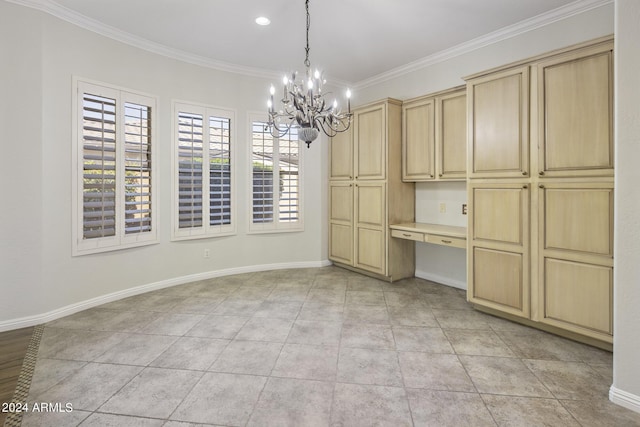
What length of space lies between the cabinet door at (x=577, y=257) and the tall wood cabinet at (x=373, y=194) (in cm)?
186

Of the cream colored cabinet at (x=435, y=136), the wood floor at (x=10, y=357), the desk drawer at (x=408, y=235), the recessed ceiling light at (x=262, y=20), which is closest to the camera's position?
the wood floor at (x=10, y=357)

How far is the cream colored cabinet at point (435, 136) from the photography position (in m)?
3.88

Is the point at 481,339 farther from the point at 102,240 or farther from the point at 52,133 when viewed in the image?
the point at 52,133

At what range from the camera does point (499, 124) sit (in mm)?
3146

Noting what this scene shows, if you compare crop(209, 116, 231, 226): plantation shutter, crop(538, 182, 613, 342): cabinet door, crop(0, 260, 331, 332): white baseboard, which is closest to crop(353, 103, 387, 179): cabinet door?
crop(0, 260, 331, 332): white baseboard

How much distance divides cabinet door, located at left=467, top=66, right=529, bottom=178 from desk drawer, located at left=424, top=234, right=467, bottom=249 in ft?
2.41

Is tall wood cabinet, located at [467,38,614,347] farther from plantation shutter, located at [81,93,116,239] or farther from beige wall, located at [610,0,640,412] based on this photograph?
plantation shutter, located at [81,93,116,239]

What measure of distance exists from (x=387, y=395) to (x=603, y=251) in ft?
6.51

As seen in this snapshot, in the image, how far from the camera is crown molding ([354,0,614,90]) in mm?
3090

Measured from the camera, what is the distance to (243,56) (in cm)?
434

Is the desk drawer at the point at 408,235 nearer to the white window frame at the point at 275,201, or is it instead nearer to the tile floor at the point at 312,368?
the tile floor at the point at 312,368

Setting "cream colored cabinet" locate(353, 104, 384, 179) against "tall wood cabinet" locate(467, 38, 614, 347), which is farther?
"cream colored cabinet" locate(353, 104, 384, 179)

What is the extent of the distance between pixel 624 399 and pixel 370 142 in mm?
3537

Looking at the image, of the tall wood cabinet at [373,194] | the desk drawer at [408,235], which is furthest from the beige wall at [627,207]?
the tall wood cabinet at [373,194]
